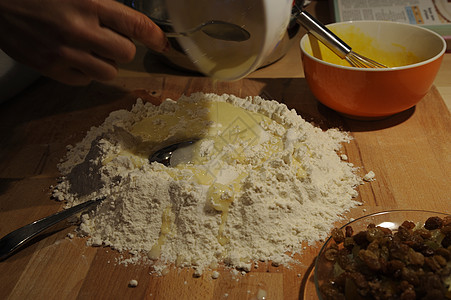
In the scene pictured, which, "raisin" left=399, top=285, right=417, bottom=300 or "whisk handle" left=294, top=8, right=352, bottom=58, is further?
"whisk handle" left=294, top=8, right=352, bottom=58

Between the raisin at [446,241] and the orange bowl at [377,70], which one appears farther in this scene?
the orange bowl at [377,70]

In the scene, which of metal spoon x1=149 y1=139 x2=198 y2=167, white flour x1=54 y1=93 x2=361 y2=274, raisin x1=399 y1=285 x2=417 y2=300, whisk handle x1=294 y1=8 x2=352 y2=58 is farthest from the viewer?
whisk handle x1=294 y1=8 x2=352 y2=58

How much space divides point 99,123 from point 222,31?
517mm

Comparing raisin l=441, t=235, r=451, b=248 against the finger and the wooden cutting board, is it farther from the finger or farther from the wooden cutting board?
the finger

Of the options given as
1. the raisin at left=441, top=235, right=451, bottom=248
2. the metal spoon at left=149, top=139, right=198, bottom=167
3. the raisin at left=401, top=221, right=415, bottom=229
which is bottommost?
the raisin at left=401, top=221, right=415, bottom=229

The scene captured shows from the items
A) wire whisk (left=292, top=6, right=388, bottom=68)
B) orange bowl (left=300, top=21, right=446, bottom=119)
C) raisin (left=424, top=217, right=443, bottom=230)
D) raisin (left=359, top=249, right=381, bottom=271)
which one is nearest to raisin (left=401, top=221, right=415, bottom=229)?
raisin (left=424, top=217, right=443, bottom=230)

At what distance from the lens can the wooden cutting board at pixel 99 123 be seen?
727 millimetres

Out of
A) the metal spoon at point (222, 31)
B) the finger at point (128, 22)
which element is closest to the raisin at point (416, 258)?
the metal spoon at point (222, 31)

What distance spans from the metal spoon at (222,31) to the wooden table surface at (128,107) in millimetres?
403

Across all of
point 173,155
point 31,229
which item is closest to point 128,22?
point 173,155

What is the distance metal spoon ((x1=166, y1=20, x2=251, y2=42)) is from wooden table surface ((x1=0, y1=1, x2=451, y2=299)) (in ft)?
1.32

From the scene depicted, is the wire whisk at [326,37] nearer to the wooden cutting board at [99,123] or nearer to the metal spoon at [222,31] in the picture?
the wooden cutting board at [99,123]

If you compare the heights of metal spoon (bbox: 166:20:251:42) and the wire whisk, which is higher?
metal spoon (bbox: 166:20:251:42)

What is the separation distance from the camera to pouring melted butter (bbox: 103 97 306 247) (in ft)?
2.66
